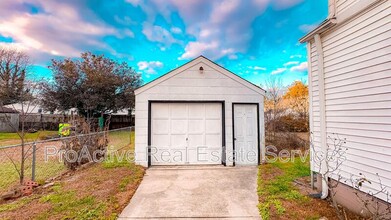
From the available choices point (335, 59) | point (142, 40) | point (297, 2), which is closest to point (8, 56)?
point (142, 40)

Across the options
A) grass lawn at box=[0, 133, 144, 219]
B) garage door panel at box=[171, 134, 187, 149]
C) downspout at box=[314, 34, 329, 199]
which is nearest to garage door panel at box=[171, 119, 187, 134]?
garage door panel at box=[171, 134, 187, 149]

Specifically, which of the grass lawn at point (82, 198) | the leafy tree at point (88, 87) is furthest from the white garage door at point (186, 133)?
the leafy tree at point (88, 87)

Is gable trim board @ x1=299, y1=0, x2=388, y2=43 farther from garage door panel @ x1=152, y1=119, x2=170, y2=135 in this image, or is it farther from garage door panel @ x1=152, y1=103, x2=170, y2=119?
garage door panel @ x1=152, y1=119, x2=170, y2=135

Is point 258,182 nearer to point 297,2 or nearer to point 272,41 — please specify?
point 297,2

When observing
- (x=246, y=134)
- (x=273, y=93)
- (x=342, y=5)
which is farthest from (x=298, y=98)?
(x=342, y=5)

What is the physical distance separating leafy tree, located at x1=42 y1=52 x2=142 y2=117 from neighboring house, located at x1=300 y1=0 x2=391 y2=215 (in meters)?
17.1

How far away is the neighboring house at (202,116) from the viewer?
713 centimetres

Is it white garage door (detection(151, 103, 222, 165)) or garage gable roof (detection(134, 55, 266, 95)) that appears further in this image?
white garage door (detection(151, 103, 222, 165))

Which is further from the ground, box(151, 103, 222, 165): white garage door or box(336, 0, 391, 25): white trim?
box(336, 0, 391, 25): white trim

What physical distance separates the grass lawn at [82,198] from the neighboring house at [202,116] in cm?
171

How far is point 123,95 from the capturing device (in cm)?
1908

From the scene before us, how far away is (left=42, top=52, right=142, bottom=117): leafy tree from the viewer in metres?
17.4

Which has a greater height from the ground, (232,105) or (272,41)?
(272,41)

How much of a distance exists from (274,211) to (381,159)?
187cm
